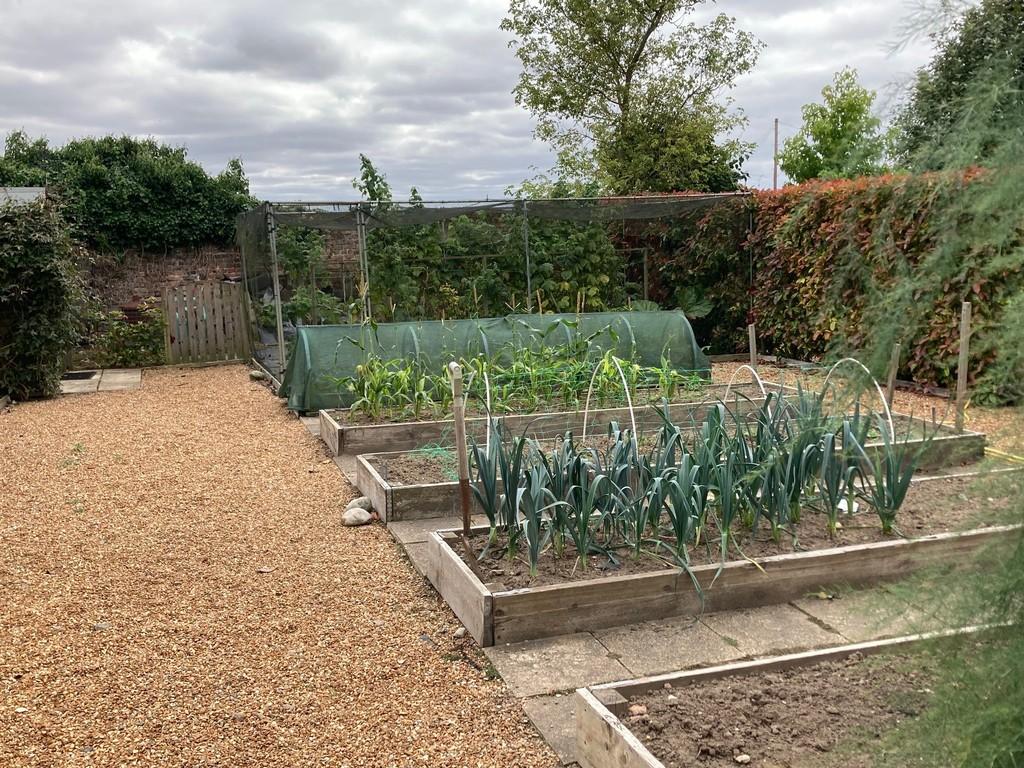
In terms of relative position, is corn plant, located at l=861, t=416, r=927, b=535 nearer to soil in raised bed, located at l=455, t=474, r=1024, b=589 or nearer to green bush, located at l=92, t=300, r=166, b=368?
soil in raised bed, located at l=455, t=474, r=1024, b=589

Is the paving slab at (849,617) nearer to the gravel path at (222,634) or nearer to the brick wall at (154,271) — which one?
the gravel path at (222,634)

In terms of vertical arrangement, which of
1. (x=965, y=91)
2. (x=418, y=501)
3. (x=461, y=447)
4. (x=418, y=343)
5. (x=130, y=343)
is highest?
(x=965, y=91)

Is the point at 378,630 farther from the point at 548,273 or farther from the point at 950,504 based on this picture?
the point at 548,273

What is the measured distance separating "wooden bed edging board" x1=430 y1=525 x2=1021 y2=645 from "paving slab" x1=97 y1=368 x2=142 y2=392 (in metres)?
7.60

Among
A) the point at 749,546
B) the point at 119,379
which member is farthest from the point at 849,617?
the point at 119,379

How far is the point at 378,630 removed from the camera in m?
3.47

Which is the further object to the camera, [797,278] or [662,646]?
[797,278]

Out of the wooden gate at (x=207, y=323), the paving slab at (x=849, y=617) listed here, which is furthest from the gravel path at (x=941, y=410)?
the wooden gate at (x=207, y=323)

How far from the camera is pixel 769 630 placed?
3299mm

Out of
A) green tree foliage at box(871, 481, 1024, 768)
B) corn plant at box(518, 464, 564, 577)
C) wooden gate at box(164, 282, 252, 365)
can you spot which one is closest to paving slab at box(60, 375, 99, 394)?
wooden gate at box(164, 282, 252, 365)

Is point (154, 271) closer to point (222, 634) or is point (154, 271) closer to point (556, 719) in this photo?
point (222, 634)

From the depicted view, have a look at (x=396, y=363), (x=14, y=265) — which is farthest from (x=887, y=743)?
(x=14, y=265)

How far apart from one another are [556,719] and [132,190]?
42.1 feet

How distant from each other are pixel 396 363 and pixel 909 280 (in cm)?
585
